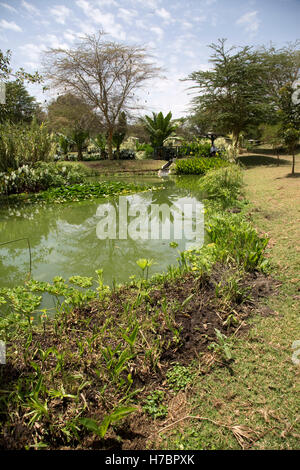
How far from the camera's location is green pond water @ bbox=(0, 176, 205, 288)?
141 inches

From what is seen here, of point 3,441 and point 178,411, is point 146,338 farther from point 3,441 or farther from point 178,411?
point 3,441

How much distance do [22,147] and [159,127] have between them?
14485 mm

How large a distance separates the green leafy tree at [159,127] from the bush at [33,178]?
12885mm

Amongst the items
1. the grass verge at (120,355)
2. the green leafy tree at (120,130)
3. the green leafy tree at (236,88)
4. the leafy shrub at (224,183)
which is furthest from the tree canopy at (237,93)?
the grass verge at (120,355)

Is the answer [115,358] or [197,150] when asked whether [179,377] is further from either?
[197,150]

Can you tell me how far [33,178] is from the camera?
8.97 meters

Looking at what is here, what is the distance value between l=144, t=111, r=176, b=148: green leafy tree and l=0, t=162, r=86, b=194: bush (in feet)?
42.3

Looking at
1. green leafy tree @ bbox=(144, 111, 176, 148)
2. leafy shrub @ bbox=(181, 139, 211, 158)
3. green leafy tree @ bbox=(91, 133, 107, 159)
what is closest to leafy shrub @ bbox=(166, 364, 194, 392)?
leafy shrub @ bbox=(181, 139, 211, 158)

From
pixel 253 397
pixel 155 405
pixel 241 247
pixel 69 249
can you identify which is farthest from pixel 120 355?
pixel 69 249

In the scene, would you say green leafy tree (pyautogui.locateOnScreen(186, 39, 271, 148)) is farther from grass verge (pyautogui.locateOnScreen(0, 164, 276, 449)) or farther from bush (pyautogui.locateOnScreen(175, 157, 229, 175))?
grass verge (pyautogui.locateOnScreen(0, 164, 276, 449))

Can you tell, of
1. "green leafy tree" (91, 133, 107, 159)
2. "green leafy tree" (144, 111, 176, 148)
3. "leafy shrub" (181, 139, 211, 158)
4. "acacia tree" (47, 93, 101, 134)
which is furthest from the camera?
"green leafy tree" (91, 133, 107, 159)

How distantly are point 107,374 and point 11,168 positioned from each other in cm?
871

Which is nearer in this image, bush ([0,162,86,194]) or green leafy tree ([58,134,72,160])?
→ bush ([0,162,86,194])

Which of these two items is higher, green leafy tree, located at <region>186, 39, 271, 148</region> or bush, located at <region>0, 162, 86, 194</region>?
green leafy tree, located at <region>186, 39, 271, 148</region>
